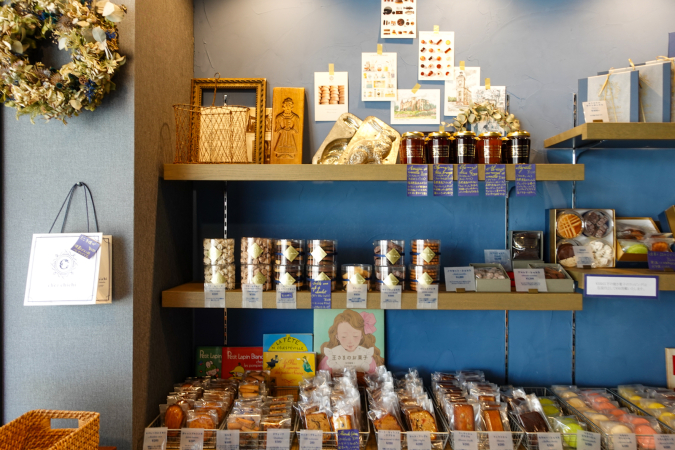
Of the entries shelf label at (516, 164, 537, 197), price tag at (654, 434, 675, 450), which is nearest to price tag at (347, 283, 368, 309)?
shelf label at (516, 164, 537, 197)

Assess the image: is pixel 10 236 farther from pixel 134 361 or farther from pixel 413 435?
pixel 413 435

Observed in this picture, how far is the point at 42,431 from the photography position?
149 centimetres

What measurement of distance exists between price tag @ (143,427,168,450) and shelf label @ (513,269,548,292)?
5.07 feet

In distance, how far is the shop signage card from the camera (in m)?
1.54

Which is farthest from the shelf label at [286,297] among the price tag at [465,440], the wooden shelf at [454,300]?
the price tag at [465,440]

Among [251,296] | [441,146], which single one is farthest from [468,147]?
[251,296]

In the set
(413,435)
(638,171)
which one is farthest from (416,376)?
(638,171)

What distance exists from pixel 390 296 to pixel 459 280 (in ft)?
1.04

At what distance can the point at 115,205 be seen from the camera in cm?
163

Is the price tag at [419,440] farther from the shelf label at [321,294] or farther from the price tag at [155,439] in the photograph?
the price tag at [155,439]

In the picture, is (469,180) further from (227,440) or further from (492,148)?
(227,440)

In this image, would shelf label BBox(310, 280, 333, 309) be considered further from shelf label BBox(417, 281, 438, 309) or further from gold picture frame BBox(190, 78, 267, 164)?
gold picture frame BBox(190, 78, 267, 164)

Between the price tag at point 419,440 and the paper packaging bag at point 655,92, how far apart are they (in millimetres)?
1611

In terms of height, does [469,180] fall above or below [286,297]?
above
